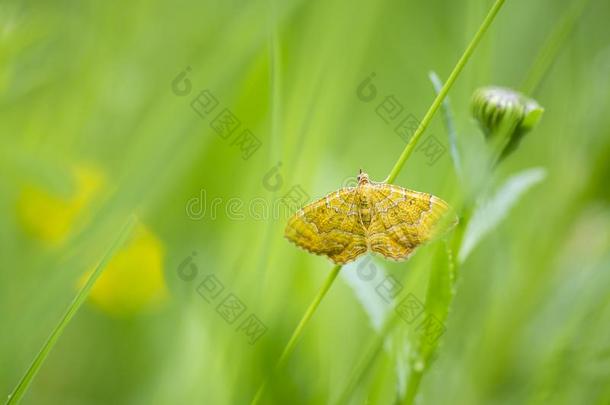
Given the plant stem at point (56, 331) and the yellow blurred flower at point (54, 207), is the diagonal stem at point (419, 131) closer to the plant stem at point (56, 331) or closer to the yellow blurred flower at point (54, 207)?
the plant stem at point (56, 331)

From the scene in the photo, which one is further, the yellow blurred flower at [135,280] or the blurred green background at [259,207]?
the yellow blurred flower at [135,280]

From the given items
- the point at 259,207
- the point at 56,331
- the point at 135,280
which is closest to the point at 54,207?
the point at 135,280

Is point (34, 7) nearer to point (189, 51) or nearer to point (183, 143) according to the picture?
point (189, 51)

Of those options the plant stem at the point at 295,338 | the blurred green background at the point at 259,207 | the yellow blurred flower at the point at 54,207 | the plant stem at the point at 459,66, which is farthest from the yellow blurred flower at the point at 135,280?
the plant stem at the point at 459,66

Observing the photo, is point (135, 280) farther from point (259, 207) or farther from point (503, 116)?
point (503, 116)

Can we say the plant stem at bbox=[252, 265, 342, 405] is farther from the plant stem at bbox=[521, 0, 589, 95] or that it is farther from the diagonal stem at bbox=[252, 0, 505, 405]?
the plant stem at bbox=[521, 0, 589, 95]

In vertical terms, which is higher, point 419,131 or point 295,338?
point 419,131

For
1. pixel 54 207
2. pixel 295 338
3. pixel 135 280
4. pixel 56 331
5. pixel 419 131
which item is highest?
pixel 54 207

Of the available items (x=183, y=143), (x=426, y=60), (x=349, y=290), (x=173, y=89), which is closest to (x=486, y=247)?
(x=349, y=290)
